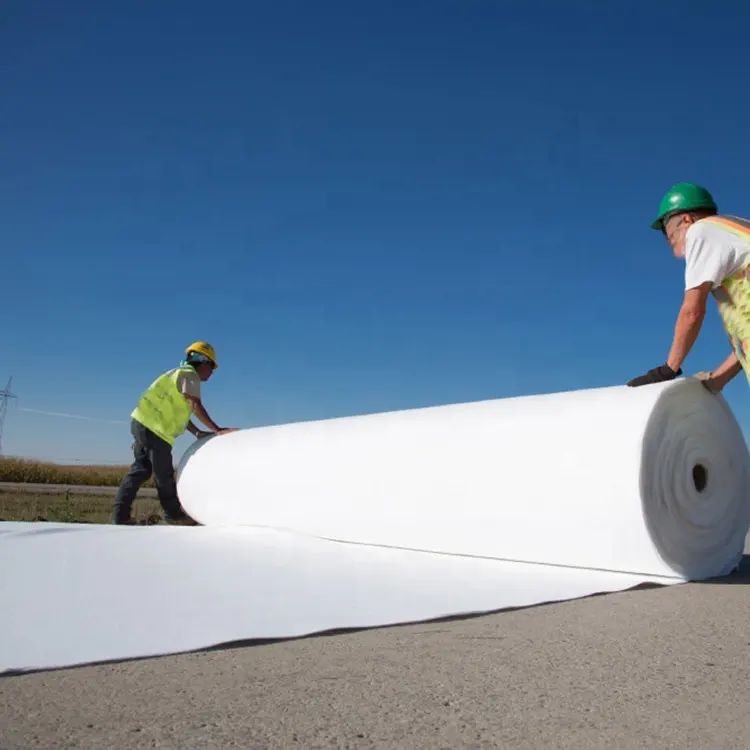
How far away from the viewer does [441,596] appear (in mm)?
2633

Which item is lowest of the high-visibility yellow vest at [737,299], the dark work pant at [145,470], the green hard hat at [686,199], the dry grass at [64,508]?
the dry grass at [64,508]

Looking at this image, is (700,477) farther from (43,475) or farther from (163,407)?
(43,475)

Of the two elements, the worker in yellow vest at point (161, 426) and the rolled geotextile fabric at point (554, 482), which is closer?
the rolled geotextile fabric at point (554, 482)

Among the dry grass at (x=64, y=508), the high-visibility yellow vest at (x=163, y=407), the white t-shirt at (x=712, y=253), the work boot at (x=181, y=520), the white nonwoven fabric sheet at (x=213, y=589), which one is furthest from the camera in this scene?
the dry grass at (x=64, y=508)

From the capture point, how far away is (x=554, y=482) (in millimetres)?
3270

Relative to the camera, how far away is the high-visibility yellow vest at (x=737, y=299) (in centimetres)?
289

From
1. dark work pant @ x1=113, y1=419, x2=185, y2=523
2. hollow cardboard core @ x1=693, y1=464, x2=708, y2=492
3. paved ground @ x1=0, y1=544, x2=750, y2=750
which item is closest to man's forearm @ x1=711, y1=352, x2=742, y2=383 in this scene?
hollow cardboard core @ x1=693, y1=464, x2=708, y2=492

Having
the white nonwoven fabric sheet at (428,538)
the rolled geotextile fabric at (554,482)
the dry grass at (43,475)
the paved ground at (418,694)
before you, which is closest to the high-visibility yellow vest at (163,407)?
the white nonwoven fabric sheet at (428,538)

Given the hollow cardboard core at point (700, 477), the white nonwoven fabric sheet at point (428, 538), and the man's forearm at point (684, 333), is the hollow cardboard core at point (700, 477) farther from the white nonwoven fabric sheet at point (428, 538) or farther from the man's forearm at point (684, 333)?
the man's forearm at point (684, 333)

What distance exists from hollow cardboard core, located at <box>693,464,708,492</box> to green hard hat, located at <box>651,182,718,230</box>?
121 centimetres

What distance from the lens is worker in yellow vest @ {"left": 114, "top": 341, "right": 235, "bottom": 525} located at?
5758mm

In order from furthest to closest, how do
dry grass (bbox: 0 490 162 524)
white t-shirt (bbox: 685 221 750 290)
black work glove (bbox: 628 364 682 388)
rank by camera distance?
dry grass (bbox: 0 490 162 524) → black work glove (bbox: 628 364 682 388) → white t-shirt (bbox: 685 221 750 290)

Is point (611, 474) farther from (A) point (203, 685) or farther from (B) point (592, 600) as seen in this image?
(A) point (203, 685)

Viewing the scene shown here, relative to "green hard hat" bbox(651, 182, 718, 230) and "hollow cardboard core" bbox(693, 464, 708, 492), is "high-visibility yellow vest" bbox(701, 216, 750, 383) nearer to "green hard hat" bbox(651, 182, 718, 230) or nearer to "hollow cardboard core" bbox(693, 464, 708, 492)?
"green hard hat" bbox(651, 182, 718, 230)
